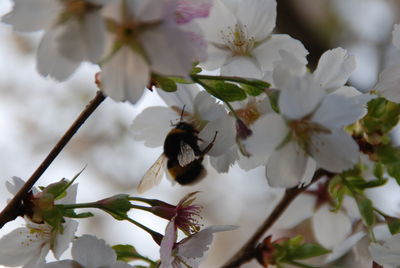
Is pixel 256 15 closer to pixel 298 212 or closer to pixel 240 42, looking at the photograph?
pixel 240 42

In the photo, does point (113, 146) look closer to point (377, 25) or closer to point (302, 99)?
point (377, 25)

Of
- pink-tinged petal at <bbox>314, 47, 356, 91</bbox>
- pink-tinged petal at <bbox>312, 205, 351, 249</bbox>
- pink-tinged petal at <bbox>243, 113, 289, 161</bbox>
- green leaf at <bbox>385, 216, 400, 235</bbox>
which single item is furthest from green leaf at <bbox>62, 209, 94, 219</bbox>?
pink-tinged petal at <bbox>312, 205, 351, 249</bbox>

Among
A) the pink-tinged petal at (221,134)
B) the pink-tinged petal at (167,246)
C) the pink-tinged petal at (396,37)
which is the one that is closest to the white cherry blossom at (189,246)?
the pink-tinged petal at (167,246)

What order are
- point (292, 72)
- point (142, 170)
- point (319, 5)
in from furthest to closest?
point (142, 170) < point (319, 5) < point (292, 72)

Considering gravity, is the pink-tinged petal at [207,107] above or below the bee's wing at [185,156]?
above

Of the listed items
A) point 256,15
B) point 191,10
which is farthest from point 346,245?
point 191,10

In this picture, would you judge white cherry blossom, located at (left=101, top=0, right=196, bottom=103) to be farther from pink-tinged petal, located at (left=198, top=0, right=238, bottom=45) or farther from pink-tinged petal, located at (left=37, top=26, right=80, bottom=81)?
pink-tinged petal, located at (left=198, top=0, right=238, bottom=45)

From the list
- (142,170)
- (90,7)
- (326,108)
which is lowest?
(142,170)

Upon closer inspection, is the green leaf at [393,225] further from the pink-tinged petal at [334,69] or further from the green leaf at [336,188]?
the pink-tinged petal at [334,69]

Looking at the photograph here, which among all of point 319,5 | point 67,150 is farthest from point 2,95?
point 319,5
